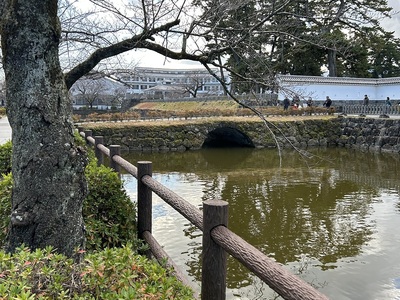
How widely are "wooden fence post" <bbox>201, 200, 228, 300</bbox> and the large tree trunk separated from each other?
3.51 ft

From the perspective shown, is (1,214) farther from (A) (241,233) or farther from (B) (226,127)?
(B) (226,127)

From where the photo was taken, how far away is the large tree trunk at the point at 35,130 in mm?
2418

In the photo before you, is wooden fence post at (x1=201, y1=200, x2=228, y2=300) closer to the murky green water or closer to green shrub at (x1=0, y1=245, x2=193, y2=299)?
green shrub at (x1=0, y1=245, x2=193, y2=299)

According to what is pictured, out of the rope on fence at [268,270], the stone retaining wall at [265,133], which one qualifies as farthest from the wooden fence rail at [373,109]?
the rope on fence at [268,270]

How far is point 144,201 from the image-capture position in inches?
129

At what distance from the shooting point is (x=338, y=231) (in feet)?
22.5

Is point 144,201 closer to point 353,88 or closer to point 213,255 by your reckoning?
point 213,255

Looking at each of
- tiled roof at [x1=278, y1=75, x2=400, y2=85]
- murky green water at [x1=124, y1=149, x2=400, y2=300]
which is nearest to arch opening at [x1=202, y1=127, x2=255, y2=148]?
murky green water at [x1=124, y1=149, x2=400, y2=300]

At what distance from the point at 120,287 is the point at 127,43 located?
2.59 metres

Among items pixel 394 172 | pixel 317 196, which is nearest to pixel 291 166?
pixel 394 172

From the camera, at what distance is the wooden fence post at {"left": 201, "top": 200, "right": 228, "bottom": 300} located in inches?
72.3

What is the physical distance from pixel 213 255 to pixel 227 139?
20.7 meters

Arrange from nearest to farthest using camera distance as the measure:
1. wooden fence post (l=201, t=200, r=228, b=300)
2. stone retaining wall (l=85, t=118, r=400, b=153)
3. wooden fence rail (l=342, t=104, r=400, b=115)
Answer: wooden fence post (l=201, t=200, r=228, b=300), stone retaining wall (l=85, t=118, r=400, b=153), wooden fence rail (l=342, t=104, r=400, b=115)

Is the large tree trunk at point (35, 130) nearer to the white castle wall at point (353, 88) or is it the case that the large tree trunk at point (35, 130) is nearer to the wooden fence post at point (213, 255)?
the wooden fence post at point (213, 255)
